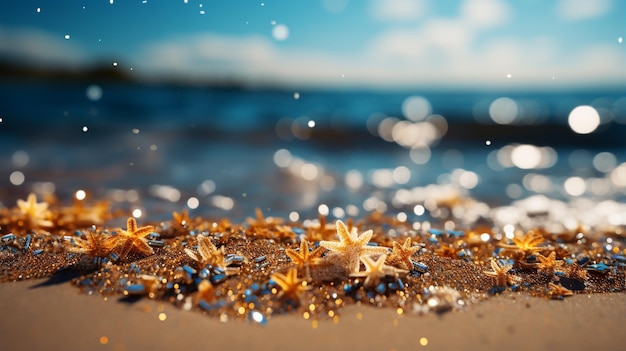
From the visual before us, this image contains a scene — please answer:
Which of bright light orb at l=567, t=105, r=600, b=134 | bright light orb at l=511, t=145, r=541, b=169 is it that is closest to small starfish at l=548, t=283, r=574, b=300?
bright light orb at l=511, t=145, r=541, b=169

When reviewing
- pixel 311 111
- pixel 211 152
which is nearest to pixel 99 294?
pixel 211 152

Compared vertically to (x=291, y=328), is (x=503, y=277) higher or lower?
higher

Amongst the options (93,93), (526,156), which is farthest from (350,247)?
(93,93)

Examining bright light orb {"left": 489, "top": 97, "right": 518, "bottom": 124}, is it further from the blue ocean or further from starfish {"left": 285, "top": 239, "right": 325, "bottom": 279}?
starfish {"left": 285, "top": 239, "right": 325, "bottom": 279}

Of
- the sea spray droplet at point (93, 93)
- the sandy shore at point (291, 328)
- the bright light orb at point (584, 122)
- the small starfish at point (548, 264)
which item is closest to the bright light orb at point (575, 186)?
the small starfish at point (548, 264)

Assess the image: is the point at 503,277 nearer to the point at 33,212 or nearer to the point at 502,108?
the point at 33,212

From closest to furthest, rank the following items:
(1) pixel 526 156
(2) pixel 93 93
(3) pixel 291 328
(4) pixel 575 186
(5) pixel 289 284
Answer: (3) pixel 291 328, (5) pixel 289 284, (4) pixel 575 186, (1) pixel 526 156, (2) pixel 93 93
